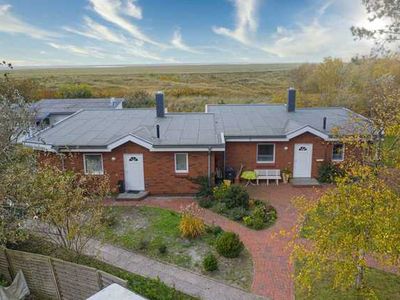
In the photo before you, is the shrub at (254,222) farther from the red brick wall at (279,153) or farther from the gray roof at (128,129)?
the red brick wall at (279,153)

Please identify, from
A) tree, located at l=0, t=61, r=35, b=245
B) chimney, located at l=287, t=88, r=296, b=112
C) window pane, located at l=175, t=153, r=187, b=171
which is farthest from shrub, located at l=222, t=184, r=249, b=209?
chimney, located at l=287, t=88, r=296, b=112

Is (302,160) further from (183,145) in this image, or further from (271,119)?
(183,145)

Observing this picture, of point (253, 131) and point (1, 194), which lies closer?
point (1, 194)

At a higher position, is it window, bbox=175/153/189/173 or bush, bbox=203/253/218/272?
window, bbox=175/153/189/173

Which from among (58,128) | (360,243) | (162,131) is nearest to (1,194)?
(360,243)

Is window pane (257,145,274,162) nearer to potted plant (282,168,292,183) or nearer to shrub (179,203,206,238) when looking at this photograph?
potted plant (282,168,292,183)

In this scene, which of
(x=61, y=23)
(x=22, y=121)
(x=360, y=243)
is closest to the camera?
(x=360, y=243)

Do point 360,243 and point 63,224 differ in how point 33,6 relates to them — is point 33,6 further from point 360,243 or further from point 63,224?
point 360,243
